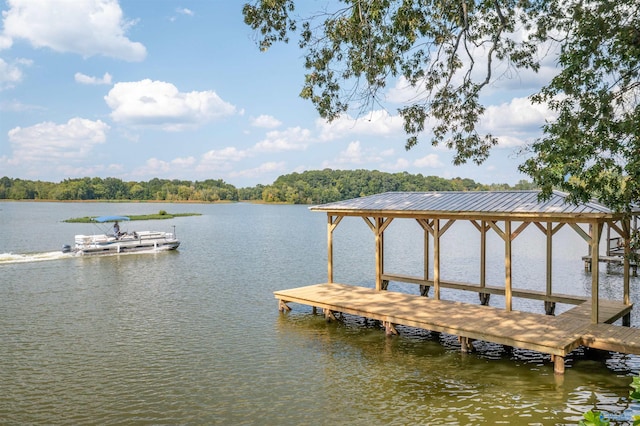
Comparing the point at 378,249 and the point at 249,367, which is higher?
the point at 378,249

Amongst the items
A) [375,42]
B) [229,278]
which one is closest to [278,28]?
[375,42]

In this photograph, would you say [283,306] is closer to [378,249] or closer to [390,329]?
[378,249]

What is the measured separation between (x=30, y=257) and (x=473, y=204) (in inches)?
968

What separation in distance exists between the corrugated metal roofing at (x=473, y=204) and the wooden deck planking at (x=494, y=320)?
233 centimetres

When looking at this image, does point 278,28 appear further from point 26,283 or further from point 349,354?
point 26,283

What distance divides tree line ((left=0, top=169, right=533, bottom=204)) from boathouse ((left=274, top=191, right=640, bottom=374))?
83103 mm

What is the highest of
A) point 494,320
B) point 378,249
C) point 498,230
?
point 498,230

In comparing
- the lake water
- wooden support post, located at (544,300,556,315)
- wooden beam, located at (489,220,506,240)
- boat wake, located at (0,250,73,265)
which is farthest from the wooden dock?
boat wake, located at (0,250,73,265)

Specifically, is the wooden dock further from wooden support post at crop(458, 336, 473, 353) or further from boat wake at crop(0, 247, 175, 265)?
boat wake at crop(0, 247, 175, 265)

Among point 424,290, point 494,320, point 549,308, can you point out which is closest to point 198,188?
point 424,290

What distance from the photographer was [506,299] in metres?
11.4

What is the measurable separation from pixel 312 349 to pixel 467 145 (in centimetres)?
675

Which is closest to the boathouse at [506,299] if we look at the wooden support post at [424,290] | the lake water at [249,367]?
the lake water at [249,367]

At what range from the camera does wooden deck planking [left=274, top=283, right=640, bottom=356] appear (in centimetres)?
920
